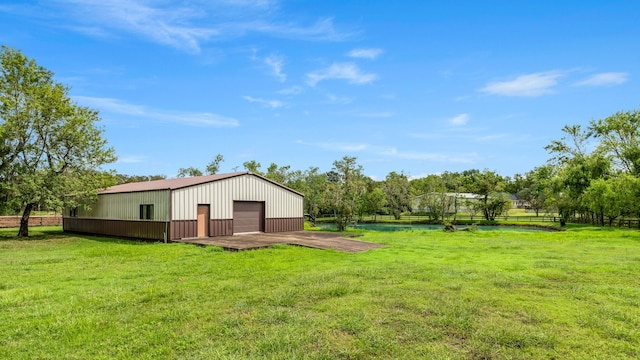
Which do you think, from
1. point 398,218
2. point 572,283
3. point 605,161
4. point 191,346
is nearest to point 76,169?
point 191,346

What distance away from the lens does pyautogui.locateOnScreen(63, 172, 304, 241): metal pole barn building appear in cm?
1728

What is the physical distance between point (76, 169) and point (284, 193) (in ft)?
37.9

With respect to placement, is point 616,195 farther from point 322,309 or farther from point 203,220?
point 322,309

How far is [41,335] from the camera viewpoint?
4930mm

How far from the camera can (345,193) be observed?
86.8ft

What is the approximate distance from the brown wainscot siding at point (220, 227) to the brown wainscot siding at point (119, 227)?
2.27 meters

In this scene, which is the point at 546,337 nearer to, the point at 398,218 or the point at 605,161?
the point at 605,161

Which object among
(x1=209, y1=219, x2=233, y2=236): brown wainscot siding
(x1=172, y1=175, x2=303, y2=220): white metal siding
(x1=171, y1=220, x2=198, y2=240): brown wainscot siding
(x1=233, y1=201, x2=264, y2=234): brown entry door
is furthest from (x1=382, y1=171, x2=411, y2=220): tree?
(x1=171, y1=220, x2=198, y2=240): brown wainscot siding

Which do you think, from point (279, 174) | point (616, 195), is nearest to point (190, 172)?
point (279, 174)

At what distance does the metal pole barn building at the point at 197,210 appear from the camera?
17.3 metres

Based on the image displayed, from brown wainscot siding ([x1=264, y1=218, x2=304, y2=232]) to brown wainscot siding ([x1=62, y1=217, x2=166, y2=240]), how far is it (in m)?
5.76

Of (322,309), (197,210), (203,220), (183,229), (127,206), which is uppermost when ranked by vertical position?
(127,206)

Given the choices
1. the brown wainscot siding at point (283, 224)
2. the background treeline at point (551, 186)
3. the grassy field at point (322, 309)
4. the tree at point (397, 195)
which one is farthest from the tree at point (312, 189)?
the grassy field at point (322, 309)

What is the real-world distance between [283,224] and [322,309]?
54.2ft
